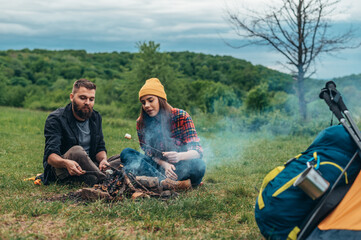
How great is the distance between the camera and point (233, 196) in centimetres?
459

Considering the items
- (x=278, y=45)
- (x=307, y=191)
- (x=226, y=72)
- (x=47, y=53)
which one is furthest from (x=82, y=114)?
(x=47, y=53)

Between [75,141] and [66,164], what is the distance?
1.84 feet

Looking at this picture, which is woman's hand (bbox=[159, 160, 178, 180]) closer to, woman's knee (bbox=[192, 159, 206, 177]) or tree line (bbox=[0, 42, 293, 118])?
woman's knee (bbox=[192, 159, 206, 177])

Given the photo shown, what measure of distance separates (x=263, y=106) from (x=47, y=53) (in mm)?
58374

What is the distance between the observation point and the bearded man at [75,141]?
4.76 meters

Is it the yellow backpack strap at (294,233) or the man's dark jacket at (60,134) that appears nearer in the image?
the yellow backpack strap at (294,233)

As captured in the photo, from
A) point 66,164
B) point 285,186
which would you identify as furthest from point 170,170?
point 285,186

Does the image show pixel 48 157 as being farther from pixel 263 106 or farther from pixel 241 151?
pixel 263 106

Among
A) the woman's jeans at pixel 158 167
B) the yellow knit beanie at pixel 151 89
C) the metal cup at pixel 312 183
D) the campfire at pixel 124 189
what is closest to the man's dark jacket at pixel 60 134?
the woman's jeans at pixel 158 167

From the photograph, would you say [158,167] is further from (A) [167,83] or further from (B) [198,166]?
(A) [167,83]

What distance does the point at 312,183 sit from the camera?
2.66 meters

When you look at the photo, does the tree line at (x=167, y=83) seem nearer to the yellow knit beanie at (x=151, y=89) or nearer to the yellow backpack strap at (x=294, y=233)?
the yellow knit beanie at (x=151, y=89)

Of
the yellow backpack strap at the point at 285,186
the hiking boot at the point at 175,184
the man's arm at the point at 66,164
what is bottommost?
the hiking boot at the point at 175,184

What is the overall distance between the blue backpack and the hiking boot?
1760 mm
